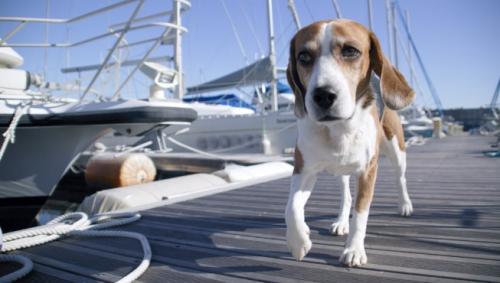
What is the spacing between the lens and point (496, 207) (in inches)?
113

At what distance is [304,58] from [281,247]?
1.12 meters

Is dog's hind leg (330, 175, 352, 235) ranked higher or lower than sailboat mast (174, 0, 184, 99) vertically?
lower

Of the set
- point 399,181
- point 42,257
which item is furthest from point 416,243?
point 42,257

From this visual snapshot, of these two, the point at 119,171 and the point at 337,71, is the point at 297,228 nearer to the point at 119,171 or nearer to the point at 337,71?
the point at 337,71

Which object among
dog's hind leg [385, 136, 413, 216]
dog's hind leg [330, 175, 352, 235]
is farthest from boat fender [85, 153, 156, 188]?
dog's hind leg [385, 136, 413, 216]

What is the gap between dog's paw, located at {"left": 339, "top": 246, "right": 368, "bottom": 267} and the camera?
70.7 inches

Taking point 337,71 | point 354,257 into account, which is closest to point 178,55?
point 337,71

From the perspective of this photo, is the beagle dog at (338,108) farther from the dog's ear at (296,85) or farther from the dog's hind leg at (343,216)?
the dog's hind leg at (343,216)

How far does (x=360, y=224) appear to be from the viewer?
1.84 metres

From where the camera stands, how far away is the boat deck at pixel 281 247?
175cm

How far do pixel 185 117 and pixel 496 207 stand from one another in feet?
15.7

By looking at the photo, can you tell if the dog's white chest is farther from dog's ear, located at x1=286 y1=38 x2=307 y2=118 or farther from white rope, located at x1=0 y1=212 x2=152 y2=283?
white rope, located at x1=0 y1=212 x2=152 y2=283

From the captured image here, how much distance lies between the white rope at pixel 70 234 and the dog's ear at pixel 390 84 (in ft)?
→ 5.15

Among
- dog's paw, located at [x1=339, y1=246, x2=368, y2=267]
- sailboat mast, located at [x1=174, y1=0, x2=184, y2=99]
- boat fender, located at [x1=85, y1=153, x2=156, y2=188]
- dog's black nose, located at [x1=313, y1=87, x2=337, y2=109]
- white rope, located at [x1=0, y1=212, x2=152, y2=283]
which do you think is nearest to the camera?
dog's black nose, located at [x1=313, y1=87, x2=337, y2=109]
